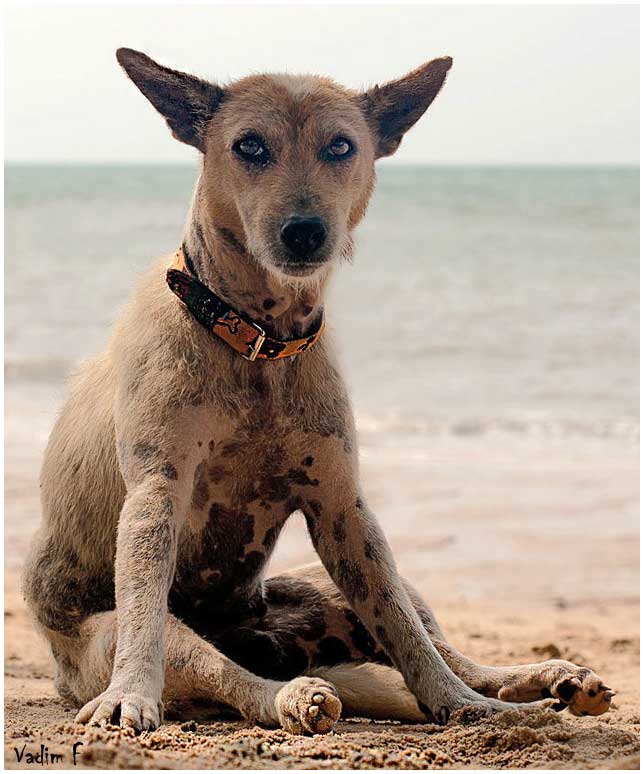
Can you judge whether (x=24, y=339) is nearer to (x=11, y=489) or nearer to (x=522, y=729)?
(x=11, y=489)

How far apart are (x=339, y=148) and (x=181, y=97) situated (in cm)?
58

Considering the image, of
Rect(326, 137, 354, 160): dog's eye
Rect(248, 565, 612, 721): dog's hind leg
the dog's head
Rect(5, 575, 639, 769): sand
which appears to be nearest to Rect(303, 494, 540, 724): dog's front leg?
Rect(248, 565, 612, 721): dog's hind leg

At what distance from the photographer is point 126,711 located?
3.34m

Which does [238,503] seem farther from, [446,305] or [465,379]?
[446,305]

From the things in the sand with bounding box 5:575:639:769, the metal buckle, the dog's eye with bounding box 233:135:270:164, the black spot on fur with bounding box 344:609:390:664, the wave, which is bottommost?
the sand with bounding box 5:575:639:769

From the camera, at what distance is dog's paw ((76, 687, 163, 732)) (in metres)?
3.32

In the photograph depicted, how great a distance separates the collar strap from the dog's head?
0.66ft

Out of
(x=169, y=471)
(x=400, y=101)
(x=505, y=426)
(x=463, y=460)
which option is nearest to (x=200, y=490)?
(x=169, y=471)

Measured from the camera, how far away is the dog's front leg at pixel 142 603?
3.40 m

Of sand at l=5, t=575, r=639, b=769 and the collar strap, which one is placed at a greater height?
the collar strap

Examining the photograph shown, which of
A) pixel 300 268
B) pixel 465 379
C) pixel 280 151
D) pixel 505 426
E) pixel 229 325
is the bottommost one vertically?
pixel 505 426

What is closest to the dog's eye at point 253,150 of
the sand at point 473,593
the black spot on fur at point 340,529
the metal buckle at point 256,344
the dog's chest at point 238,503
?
the metal buckle at point 256,344

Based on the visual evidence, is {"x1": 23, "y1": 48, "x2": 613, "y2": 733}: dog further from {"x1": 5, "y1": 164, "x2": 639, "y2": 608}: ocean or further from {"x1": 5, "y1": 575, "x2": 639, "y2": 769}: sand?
{"x1": 5, "y1": 164, "x2": 639, "y2": 608}: ocean

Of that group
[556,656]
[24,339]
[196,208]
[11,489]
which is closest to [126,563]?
[196,208]
